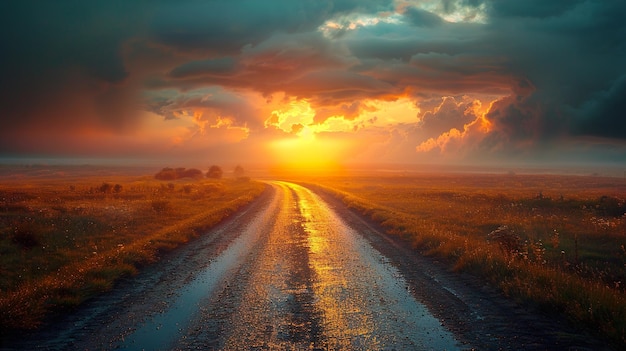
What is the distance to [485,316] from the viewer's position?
8281mm

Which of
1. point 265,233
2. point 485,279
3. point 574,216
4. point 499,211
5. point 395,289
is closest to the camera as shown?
point 395,289

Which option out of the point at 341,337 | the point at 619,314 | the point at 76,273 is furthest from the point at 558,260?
the point at 76,273

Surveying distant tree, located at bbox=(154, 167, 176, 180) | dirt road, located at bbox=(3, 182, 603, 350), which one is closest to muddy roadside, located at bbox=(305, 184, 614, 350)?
dirt road, located at bbox=(3, 182, 603, 350)

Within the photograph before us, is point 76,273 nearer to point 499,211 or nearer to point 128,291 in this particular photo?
point 128,291

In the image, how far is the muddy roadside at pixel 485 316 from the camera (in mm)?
6914

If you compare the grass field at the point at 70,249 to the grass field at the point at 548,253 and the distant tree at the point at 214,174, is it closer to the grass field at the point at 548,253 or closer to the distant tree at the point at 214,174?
the grass field at the point at 548,253

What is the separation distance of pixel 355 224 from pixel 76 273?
1582 cm

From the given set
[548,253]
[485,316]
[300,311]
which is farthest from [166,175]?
[485,316]

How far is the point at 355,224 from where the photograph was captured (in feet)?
79.2

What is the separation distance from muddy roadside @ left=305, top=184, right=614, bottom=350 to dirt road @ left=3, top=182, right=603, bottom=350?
0.03m

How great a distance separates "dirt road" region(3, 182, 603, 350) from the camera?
6914 millimetres

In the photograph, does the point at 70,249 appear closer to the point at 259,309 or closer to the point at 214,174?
the point at 259,309

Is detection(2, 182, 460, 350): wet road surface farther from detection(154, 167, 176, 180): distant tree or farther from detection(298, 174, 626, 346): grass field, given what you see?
detection(154, 167, 176, 180): distant tree

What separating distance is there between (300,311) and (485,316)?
3938 mm
